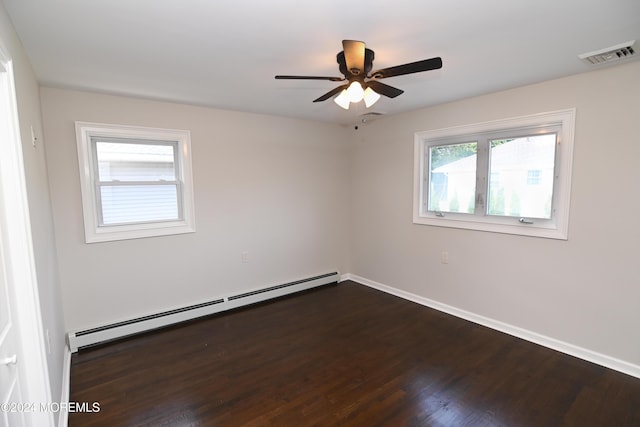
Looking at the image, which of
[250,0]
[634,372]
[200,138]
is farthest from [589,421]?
[200,138]

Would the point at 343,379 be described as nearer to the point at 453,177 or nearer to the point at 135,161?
the point at 453,177

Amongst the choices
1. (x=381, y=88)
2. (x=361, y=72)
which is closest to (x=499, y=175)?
(x=381, y=88)

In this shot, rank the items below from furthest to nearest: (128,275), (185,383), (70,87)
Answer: (128,275) < (70,87) < (185,383)

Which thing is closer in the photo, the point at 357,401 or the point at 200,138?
the point at 357,401

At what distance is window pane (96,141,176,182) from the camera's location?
306 cm

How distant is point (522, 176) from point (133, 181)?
396cm

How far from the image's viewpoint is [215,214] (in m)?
3.65

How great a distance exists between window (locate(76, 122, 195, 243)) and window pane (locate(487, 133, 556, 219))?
10.9ft

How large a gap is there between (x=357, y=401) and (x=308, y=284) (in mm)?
2285

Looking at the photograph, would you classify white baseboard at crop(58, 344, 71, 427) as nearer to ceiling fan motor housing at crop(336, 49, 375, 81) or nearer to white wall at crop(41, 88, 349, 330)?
white wall at crop(41, 88, 349, 330)

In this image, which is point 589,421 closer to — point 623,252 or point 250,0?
point 623,252

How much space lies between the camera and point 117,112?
3.01 meters

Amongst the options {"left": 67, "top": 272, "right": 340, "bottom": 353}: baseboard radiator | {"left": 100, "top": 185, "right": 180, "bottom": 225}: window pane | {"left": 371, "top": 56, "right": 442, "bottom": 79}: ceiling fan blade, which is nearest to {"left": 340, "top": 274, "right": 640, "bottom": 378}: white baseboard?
{"left": 67, "top": 272, "right": 340, "bottom": 353}: baseboard radiator

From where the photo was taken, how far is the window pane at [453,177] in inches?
135
